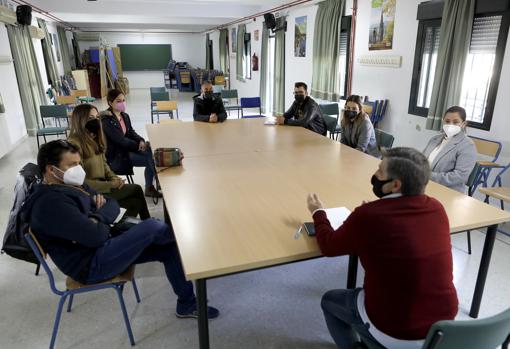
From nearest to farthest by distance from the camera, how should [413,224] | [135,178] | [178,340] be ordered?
[413,224] → [178,340] → [135,178]

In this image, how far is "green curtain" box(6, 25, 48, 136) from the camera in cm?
640

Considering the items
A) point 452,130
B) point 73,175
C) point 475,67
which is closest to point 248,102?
point 475,67

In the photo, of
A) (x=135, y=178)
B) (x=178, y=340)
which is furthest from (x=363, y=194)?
(x=135, y=178)

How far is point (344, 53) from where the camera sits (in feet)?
19.1

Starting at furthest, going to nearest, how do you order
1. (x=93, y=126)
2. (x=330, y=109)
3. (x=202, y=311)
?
(x=330, y=109)
(x=93, y=126)
(x=202, y=311)

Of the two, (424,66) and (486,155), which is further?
(424,66)

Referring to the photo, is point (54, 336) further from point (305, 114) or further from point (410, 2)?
point (410, 2)

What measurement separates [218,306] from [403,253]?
1371 millimetres

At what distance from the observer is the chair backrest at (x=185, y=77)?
45.6 feet

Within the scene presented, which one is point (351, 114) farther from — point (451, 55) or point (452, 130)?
point (451, 55)

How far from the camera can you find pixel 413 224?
1.18 m

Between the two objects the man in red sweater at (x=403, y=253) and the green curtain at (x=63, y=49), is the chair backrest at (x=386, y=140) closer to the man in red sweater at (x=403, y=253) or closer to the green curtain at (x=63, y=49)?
the man in red sweater at (x=403, y=253)

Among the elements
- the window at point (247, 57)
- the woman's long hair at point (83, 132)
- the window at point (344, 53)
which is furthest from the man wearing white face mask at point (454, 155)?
the window at point (247, 57)

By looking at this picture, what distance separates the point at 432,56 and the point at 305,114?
5.38 feet
